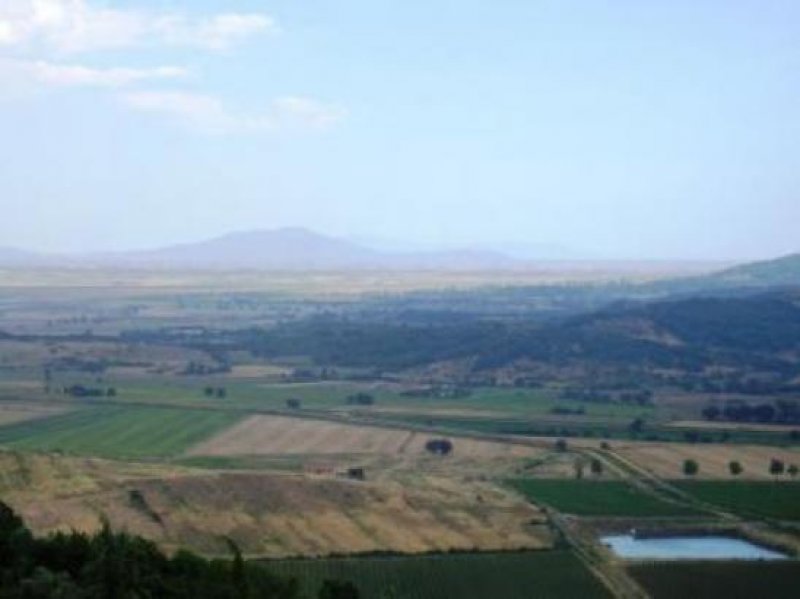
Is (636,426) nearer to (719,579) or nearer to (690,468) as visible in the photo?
(690,468)

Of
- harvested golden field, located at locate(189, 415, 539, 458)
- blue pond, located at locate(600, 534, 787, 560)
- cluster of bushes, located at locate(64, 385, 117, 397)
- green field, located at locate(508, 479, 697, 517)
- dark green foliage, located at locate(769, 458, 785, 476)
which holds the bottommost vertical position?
blue pond, located at locate(600, 534, 787, 560)

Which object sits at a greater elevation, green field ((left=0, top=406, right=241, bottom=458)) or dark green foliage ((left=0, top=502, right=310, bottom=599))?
dark green foliage ((left=0, top=502, right=310, bottom=599))

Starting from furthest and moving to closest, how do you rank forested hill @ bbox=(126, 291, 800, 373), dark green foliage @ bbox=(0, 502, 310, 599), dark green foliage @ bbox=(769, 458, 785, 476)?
1. forested hill @ bbox=(126, 291, 800, 373)
2. dark green foliage @ bbox=(769, 458, 785, 476)
3. dark green foliage @ bbox=(0, 502, 310, 599)

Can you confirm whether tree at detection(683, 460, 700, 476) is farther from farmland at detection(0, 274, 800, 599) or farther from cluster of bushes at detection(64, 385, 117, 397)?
cluster of bushes at detection(64, 385, 117, 397)

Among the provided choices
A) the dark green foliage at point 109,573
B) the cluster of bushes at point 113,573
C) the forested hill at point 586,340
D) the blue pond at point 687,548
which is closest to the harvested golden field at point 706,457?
the blue pond at point 687,548

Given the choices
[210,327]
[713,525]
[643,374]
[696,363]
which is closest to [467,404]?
[643,374]

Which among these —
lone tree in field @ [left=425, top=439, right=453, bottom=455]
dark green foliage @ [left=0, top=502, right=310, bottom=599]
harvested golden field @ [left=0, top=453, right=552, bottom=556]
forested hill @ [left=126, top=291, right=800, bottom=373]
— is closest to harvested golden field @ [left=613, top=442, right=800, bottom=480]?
lone tree in field @ [left=425, top=439, right=453, bottom=455]

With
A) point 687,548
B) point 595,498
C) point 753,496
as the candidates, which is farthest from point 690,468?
point 687,548
